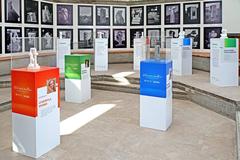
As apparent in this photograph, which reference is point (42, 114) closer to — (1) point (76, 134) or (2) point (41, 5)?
(1) point (76, 134)

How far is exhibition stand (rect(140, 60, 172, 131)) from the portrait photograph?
22.4 feet

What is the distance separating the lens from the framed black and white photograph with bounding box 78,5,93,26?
34.3ft

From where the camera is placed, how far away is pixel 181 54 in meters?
7.88

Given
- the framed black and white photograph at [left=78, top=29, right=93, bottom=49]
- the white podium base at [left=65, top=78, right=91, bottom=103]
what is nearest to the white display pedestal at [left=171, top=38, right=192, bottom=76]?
the white podium base at [left=65, top=78, right=91, bottom=103]

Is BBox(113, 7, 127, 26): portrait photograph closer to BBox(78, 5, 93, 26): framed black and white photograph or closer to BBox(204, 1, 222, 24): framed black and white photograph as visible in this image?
BBox(78, 5, 93, 26): framed black and white photograph

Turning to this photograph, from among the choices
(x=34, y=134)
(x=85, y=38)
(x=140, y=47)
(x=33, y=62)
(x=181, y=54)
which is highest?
(x=85, y=38)

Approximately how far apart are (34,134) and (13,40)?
486 centimetres

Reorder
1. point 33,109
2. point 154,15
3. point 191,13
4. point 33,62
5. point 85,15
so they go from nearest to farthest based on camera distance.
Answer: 1. point 33,109
2. point 33,62
3. point 191,13
4. point 85,15
5. point 154,15

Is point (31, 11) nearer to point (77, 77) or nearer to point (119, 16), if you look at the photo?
point (119, 16)

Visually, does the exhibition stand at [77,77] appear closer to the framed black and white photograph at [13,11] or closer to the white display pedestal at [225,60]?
the framed black and white photograph at [13,11]

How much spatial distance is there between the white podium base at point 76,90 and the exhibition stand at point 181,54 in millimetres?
2860

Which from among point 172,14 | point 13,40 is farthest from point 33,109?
point 172,14

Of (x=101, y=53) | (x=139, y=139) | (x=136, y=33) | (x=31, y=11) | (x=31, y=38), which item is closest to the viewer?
(x=139, y=139)

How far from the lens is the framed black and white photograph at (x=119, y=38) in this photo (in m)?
11.1
